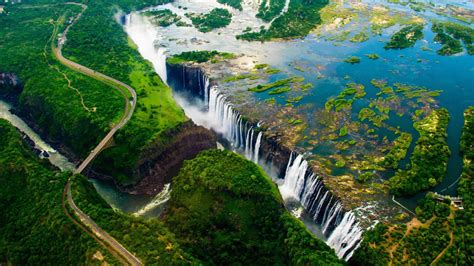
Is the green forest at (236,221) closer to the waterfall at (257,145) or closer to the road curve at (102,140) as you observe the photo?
the road curve at (102,140)

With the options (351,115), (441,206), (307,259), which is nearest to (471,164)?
(441,206)

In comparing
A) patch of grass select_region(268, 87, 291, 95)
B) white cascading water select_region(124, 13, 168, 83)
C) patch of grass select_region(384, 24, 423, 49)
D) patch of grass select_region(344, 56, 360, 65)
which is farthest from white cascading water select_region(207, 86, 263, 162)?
patch of grass select_region(384, 24, 423, 49)

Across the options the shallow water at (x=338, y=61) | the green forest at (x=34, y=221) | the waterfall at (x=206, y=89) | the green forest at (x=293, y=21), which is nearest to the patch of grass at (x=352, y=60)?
the shallow water at (x=338, y=61)

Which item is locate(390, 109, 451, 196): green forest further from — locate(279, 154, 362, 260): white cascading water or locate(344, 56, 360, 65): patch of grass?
locate(344, 56, 360, 65): patch of grass

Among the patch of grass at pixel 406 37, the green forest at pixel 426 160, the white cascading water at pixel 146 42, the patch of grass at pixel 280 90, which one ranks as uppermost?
the patch of grass at pixel 406 37

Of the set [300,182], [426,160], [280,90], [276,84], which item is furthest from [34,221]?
[426,160]
